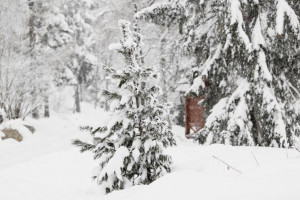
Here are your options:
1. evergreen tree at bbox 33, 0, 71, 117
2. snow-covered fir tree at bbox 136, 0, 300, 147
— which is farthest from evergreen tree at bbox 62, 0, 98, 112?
snow-covered fir tree at bbox 136, 0, 300, 147

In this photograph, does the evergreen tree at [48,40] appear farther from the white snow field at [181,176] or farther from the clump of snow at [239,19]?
the clump of snow at [239,19]

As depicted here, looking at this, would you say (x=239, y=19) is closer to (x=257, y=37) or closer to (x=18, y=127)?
(x=257, y=37)

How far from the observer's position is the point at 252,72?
7914 millimetres

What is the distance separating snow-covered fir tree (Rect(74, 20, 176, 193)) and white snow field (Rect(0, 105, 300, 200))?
0.38m

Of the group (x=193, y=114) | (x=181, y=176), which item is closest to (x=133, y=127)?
(x=181, y=176)

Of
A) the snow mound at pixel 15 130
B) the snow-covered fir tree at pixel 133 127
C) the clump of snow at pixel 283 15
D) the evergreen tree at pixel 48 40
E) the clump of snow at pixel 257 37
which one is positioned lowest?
the snow mound at pixel 15 130

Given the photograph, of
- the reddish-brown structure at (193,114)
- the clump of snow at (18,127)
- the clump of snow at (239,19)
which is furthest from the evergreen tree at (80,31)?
the clump of snow at (239,19)

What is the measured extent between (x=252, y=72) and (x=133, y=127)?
13.2 ft

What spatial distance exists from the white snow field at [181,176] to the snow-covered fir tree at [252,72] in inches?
51.1

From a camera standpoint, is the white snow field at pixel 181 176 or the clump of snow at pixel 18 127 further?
the clump of snow at pixel 18 127

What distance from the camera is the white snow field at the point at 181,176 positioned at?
2.85m

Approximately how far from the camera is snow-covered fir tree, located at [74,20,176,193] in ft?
17.3

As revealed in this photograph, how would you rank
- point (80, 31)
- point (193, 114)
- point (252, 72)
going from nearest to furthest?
point (252, 72), point (193, 114), point (80, 31)

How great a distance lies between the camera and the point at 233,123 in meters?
7.90
